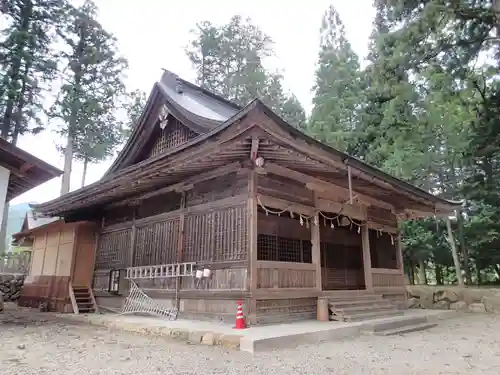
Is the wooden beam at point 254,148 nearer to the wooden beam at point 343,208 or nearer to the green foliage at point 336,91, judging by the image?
the wooden beam at point 343,208

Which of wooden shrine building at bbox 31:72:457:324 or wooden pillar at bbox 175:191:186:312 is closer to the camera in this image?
wooden shrine building at bbox 31:72:457:324

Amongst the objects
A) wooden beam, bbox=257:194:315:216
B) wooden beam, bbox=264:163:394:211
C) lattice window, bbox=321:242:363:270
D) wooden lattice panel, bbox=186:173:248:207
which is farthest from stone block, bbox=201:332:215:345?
lattice window, bbox=321:242:363:270

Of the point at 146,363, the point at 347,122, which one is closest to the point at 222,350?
the point at 146,363

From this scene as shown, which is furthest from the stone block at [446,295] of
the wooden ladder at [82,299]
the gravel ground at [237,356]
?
the wooden ladder at [82,299]

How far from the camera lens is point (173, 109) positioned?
9.59 metres

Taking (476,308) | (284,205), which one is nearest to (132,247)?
(284,205)

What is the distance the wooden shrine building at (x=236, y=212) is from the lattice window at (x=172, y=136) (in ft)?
0.11

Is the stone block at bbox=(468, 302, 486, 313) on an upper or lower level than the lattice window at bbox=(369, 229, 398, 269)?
lower

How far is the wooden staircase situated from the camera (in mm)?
7547

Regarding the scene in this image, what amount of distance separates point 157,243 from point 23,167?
343cm

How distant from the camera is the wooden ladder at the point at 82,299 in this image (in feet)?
34.0

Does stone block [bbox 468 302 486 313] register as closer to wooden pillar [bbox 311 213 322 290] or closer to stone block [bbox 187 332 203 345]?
wooden pillar [bbox 311 213 322 290]

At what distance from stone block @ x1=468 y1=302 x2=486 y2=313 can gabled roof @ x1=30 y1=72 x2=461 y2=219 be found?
10.5 ft

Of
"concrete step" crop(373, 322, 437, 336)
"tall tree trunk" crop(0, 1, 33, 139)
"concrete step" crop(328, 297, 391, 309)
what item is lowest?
"concrete step" crop(373, 322, 437, 336)
